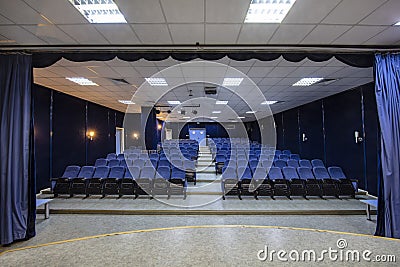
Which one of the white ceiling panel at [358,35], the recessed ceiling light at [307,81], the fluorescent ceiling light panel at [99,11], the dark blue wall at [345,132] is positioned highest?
the fluorescent ceiling light panel at [99,11]

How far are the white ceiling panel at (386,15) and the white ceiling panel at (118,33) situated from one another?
3577 millimetres

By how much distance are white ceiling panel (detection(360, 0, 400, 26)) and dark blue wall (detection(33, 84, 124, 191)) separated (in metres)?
8.54

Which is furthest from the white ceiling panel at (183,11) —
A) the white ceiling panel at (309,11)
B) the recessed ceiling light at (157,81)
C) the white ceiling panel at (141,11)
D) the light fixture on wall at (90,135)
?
the light fixture on wall at (90,135)

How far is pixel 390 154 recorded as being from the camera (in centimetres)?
372

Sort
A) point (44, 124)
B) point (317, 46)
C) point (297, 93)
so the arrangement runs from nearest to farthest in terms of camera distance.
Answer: point (317, 46) → point (44, 124) → point (297, 93)

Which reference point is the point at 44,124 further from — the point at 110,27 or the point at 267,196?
the point at 267,196

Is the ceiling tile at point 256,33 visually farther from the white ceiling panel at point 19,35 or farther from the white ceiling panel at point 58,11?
the white ceiling panel at point 19,35

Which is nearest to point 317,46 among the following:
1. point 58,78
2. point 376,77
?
point 376,77

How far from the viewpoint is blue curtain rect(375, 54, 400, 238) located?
3680 mm

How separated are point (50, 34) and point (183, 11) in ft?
7.67

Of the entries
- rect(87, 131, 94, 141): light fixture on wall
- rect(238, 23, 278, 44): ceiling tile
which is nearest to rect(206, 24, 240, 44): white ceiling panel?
rect(238, 23, 278, 44): ceiling tile

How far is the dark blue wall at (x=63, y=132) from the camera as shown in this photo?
713 cm

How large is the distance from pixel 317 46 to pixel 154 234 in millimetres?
4124

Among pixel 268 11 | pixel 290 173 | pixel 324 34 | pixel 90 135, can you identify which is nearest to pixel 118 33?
pixel 268 11
